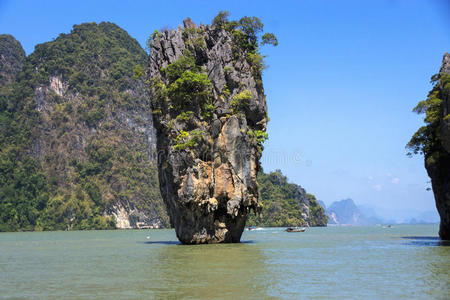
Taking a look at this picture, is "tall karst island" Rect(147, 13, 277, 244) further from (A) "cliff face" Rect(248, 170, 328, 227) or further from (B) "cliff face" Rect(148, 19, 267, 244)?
(A) "cliff face" Rect(248, 170, 328, 227)

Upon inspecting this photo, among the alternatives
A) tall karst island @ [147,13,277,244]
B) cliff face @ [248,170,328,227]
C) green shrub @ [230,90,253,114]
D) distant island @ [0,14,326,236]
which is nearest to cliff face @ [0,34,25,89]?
distant island @ [0,14,326,236]

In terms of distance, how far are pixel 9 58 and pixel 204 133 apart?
418 feet

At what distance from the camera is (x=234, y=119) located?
32.8m

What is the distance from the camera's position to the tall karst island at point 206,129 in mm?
31734

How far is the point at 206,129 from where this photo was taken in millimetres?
32688

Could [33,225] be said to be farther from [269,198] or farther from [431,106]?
[431,106]

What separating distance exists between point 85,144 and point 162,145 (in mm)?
90879

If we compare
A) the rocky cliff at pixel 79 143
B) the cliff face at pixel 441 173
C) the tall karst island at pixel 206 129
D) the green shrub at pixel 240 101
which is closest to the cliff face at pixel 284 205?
the rocky cliff at pixel 79 143

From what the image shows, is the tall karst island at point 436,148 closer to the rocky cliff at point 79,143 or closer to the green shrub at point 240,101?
the green shrub at point 240,101

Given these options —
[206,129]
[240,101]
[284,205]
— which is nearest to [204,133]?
[206,129]

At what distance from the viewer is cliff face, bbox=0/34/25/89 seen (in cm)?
13738

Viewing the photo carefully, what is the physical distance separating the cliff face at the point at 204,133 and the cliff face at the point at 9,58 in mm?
115349

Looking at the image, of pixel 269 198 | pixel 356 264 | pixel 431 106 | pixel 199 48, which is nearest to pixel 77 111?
pixel 269 198

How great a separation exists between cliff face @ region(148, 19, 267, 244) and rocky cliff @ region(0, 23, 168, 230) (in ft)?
239
